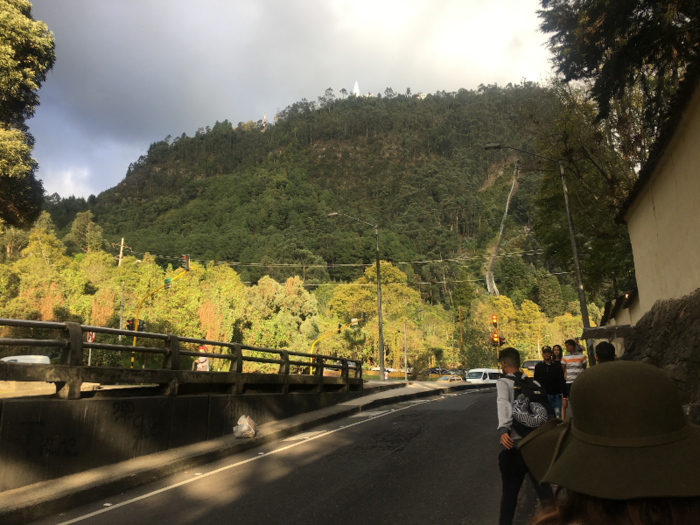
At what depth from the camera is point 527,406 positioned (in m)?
5.16

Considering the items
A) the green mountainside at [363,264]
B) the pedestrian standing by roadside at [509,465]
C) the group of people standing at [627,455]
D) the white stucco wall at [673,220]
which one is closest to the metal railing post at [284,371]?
the pedestrian standing by roadside at [509,465]

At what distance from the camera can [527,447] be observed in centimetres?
180

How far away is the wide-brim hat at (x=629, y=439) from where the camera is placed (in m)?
1.25

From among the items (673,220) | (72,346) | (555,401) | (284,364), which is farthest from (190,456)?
(673,220)

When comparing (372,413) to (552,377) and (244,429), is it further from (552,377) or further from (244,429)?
(552,377)

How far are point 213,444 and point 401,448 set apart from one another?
352cm

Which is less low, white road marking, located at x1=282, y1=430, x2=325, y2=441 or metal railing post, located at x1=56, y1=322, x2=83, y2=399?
metal railing post, located at x1=56, y1=322, x2=83, y2=399

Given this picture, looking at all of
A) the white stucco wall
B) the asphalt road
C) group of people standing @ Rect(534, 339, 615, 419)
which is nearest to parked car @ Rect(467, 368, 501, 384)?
the white stucco wall

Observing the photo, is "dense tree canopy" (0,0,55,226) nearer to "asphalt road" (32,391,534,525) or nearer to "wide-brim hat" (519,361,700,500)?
"asphalt road" (32,391,534,525)

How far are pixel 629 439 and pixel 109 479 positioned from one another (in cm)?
709

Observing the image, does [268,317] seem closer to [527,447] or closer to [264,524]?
[264,524]

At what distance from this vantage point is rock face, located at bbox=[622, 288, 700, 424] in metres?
8.86

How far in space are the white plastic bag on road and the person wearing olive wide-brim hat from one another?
32.0 ft

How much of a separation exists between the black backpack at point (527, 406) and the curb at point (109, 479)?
5.15 metres
